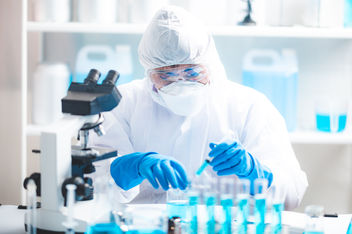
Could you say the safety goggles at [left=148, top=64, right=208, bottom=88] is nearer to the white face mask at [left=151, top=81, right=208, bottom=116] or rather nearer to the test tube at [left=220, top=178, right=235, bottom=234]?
the white face mask at [left=151, top=81, right=208, bottom=116]

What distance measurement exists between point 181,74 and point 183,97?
8 cm

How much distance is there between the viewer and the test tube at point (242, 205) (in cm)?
131

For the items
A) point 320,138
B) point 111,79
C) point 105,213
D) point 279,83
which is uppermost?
point 111,79

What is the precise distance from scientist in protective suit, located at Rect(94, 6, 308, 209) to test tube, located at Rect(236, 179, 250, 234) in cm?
34

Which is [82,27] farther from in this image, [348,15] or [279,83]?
[348,15]

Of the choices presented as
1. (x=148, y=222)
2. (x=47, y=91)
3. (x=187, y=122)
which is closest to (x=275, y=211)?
(x=148, y=222)

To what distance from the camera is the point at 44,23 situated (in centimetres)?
240

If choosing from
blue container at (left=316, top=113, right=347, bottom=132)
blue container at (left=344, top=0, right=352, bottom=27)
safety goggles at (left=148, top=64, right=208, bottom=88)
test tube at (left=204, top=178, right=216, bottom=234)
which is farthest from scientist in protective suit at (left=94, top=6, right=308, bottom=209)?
blue container at (left=344, top=0, right=352, bottom=27)

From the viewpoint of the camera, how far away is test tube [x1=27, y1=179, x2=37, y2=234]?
130 centimetres

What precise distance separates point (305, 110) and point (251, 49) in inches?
16.1

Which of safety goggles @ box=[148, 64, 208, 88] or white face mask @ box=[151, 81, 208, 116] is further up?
safety goggles @ box=[148, 64, 208, 88]

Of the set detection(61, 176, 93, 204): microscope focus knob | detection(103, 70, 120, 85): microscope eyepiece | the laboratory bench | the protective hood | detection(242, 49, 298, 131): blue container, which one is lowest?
the laboratory bench

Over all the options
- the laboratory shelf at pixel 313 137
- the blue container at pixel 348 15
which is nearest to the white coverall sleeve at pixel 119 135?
the laboratory shelf at pixel 313 137

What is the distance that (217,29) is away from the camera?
7.89ft
